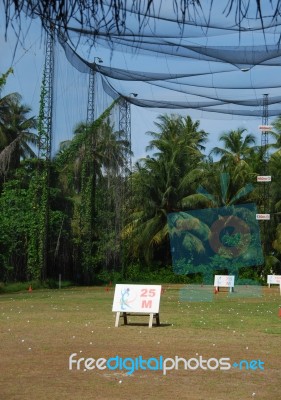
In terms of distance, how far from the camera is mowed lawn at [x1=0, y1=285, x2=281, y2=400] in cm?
751

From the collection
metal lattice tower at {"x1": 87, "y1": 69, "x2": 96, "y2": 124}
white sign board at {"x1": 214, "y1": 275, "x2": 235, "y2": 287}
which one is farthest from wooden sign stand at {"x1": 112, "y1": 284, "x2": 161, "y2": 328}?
metal lattice tower at {"x1": 87, "y1": 69, "x2": 96, "y2": 124}

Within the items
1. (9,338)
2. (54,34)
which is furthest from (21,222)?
(54,34)

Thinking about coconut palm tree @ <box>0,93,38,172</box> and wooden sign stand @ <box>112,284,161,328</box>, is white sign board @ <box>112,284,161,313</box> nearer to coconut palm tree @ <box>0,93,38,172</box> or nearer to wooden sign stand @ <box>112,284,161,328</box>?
wooden sign stand @ <box>112,284,161,328</box>

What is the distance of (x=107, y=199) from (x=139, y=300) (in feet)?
82.0

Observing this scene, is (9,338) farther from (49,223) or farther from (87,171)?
(87,171)

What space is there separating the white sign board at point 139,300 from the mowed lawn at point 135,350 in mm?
369

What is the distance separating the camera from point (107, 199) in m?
39.3

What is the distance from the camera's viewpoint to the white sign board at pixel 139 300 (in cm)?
1427

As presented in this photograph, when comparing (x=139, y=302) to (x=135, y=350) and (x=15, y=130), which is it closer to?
(x=135, y=350)

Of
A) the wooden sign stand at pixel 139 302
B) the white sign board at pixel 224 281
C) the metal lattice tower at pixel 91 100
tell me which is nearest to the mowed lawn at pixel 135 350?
the wooden sign stand at pixel 139 302

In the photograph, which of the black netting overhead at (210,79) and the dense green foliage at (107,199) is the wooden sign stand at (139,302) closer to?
the black netting overhead at (210,79)

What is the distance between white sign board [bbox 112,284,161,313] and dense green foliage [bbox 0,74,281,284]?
1766cm

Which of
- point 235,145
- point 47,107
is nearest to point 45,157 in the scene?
point 47,107

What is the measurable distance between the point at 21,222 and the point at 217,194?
43.9 feet
